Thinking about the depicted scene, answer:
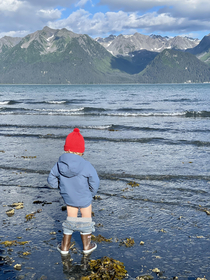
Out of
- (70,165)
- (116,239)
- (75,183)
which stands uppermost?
(70,165)

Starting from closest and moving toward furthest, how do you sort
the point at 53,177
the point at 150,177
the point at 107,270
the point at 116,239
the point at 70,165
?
the point at 107,270 < the point at 70,165 < the point at 53,177 < the point at 116,239 < the point at 150,177

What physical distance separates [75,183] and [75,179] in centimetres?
7

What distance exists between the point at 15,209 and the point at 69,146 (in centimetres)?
332

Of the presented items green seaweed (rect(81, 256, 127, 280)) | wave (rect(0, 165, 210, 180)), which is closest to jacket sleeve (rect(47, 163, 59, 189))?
green seaweed (rect(81, 256, 127, 280))

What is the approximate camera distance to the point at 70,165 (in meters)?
4.70

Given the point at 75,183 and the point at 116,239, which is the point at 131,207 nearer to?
the point at 116,239

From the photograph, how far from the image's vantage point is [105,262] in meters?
4.59

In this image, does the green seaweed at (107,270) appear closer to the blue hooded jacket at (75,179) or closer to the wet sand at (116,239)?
the wet sand at (116,239)

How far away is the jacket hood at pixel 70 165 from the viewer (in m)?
4.71

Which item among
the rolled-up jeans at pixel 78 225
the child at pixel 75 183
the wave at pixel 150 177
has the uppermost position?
the child at pixel 75 183

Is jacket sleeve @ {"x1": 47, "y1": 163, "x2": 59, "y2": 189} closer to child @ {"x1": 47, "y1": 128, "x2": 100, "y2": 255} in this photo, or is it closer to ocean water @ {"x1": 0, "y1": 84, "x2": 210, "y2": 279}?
child @ {"x1": 47, "y1": 128, "x2": 100, "y2": 255}

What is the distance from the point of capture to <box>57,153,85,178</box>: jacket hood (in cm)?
471

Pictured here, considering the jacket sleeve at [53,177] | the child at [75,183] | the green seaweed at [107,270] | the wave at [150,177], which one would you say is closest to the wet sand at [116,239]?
the green seaweed at [107,270]

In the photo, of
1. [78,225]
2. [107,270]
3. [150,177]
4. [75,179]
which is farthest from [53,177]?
[150,177]
